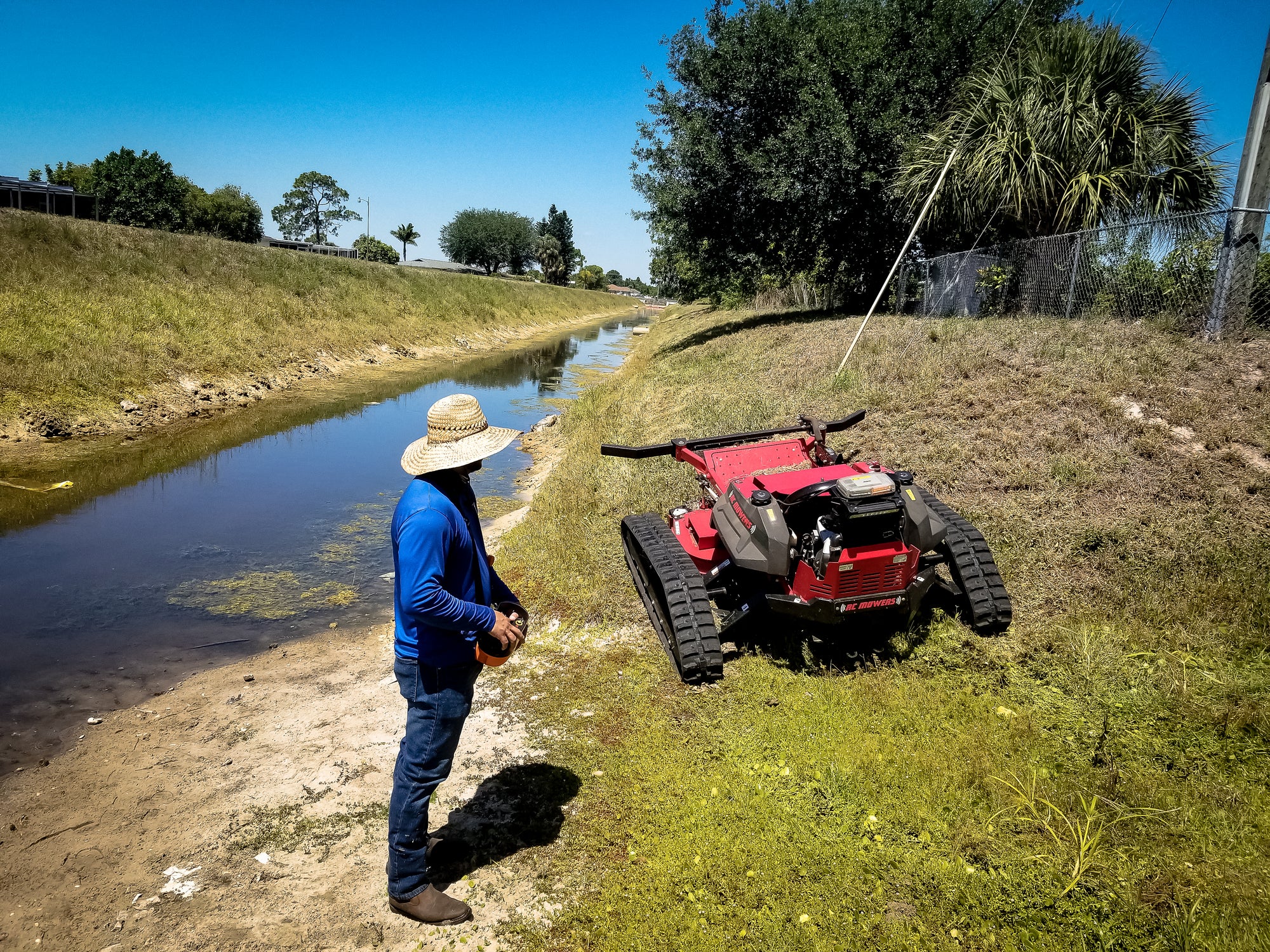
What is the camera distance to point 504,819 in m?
3.62

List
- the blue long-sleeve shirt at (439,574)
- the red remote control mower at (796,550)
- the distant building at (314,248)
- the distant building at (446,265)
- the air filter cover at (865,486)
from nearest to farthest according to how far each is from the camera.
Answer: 1. the blue long-sleeve shirt at (439,574)
2. the air filter cover at (865,486)
3. the red remote control mower at (796,550)
4. the distant building at (314,248)
5. the distant building at (446,265)

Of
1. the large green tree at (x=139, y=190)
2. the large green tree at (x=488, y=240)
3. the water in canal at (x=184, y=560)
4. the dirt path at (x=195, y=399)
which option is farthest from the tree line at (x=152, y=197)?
the water in canal at (x=184, y=560)

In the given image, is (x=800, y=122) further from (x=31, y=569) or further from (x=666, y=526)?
(x=31, y=569)

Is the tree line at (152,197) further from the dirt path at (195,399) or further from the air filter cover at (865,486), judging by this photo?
the air filter cover at (865,486)

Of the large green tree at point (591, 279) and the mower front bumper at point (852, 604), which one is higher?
the large green tree at point (591, 279)

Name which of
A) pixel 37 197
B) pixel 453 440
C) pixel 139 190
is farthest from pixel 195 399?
pixel 139 190

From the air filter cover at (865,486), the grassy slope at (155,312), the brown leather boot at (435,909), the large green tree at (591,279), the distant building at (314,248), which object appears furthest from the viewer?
the large green tree at (591,279)

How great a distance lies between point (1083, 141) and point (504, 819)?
13.5m

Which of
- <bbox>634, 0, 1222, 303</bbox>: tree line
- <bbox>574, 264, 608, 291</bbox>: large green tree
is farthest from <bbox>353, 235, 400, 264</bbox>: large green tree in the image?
<bbox>634, 0, 1222, 303</bbox>: tree line

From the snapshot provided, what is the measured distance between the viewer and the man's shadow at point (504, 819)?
336cm

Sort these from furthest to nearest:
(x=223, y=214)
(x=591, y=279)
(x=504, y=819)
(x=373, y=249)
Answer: (x=591, y=279), (x=373, y=249), (x=223, y=214), (x=504, y=819)

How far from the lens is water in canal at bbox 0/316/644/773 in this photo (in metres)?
5.56

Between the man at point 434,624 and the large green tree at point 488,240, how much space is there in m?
115

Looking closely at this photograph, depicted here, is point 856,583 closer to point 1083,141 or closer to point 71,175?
point 1083,141
